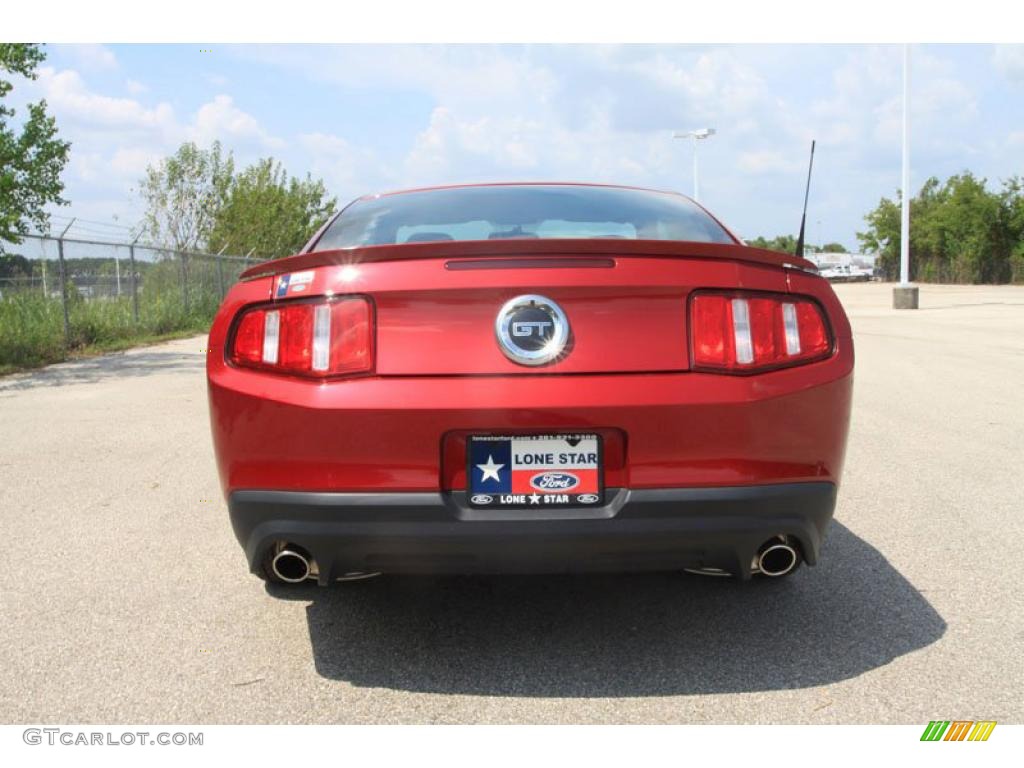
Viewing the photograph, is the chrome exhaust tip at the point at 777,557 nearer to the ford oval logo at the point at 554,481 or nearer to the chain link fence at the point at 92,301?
the ford oval logo at the point at 554,481

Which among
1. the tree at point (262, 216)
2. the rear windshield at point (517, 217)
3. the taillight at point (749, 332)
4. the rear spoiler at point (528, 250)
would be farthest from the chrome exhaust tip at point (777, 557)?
the tree at point (262, 216)

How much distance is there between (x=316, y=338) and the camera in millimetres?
2613

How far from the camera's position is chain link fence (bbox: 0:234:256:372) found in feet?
42.1

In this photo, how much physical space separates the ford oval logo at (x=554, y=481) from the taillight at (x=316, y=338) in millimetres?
533

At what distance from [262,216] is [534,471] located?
1519 inches

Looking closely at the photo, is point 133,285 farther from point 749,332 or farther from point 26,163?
point 749,332

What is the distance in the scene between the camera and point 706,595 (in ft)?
11.5

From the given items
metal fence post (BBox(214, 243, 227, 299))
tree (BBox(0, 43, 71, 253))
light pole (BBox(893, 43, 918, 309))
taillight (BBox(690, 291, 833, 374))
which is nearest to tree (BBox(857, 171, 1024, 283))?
light pole (BBox(893, 43, 918, 309))

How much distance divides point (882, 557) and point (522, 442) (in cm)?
206

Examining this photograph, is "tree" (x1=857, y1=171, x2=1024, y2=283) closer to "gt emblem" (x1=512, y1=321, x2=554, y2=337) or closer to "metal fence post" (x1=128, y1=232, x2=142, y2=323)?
"metal fence post" (x1=128, y1=232, x2=142, y2=323)

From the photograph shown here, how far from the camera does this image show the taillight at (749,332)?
2.62 meters

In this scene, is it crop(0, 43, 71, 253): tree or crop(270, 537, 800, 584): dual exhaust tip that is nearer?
crop(270, 537, 800, 584): dual exhaust tip

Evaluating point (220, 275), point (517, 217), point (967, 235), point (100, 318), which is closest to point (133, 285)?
point (100, 318)
